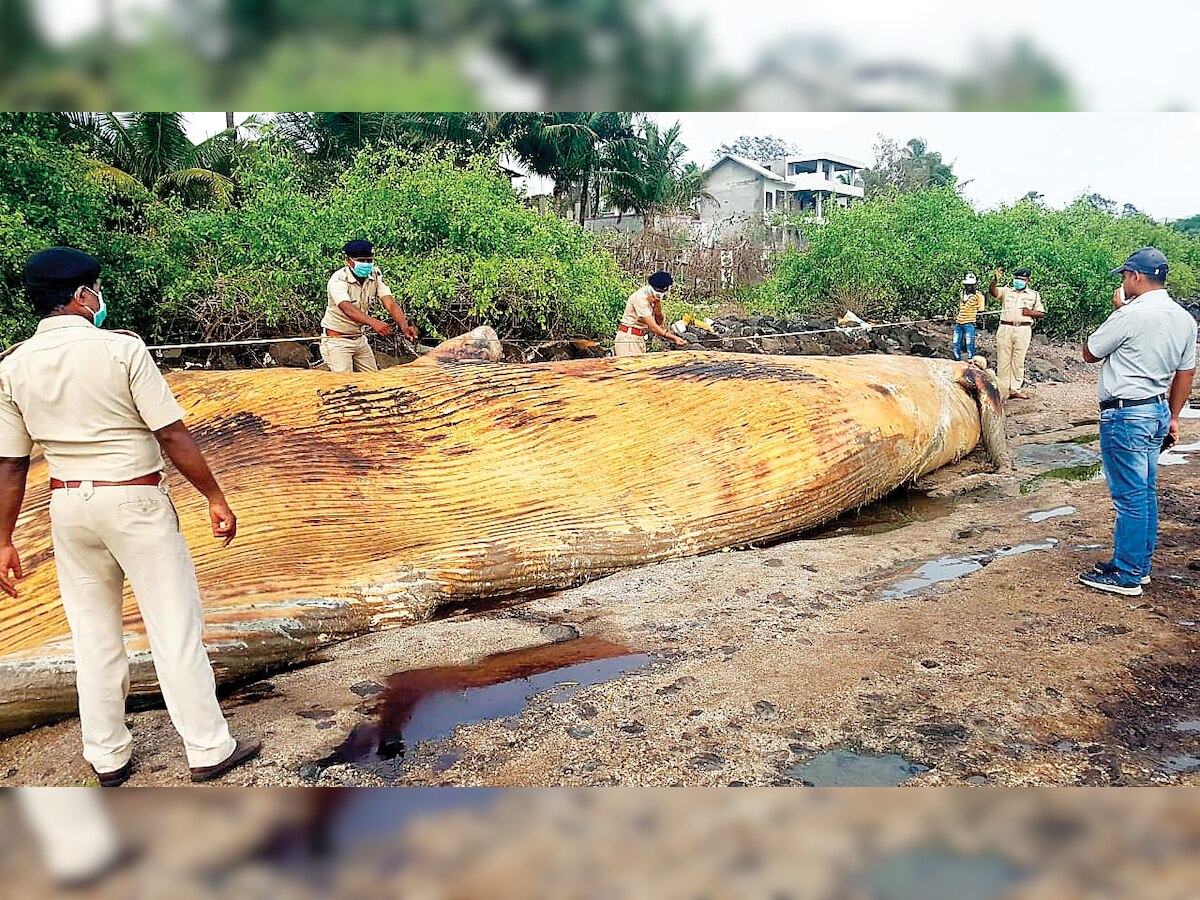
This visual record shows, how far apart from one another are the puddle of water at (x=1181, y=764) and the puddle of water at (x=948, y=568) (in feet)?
5.03

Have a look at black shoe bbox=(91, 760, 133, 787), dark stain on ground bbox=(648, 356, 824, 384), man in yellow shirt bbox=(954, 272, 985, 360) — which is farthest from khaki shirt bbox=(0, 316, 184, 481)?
man in yellow shirt bbox=(954, 272, 985, 360)

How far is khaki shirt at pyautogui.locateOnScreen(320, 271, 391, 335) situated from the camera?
6352 millimetres

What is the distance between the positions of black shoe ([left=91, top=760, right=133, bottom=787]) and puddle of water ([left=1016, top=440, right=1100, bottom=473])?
22.6ft

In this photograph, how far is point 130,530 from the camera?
262cm

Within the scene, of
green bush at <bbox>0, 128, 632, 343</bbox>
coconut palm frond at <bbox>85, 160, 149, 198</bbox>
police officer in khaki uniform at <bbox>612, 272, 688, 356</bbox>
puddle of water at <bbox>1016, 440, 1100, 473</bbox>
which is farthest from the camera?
green bush at <bbox>0, 128, 632, 343</bbox>

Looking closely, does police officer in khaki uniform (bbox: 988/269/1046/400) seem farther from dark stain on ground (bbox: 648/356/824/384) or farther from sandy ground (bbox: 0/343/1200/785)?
sandy ground (bbox: 0/343/1200/785)

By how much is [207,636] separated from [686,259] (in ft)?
38.5

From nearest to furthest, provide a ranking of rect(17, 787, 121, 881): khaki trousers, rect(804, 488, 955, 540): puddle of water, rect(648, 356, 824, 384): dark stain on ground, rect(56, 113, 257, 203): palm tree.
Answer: rect(17, 787, 121, 881): khaki trousers → rect(648, 356, 824, 384): dark stain on ground → rect(804, 488, 955, 540): puddle of water → rect(56, 113, 257, 203): palm tree

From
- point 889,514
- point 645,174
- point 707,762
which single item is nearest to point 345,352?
point 889,514

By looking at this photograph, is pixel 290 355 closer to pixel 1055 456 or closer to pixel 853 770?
pixel 1055 456

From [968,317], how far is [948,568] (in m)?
7.90

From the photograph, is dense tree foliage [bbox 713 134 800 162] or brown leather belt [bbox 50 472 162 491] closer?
brown leather belt [bbox 50 472 162 491]

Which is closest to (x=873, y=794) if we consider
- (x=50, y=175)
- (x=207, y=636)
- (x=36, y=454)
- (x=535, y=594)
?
(x=535, y=594)

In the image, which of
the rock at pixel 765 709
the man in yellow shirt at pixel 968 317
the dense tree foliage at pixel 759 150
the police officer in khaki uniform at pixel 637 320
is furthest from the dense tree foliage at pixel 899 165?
the rock at pixel 765 709
